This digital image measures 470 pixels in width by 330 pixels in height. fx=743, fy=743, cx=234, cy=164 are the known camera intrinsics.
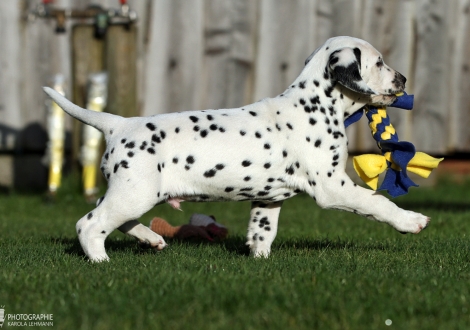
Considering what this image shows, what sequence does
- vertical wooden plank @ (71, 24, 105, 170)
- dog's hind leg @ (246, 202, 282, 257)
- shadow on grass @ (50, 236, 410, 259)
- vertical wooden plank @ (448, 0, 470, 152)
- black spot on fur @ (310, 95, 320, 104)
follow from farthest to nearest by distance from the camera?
vertical wooden plank @ (448, 0, 470, 152)
vertical wooden plank @ (71, 24, 105, 170)
shadow on grass @ (50, 236, 410, 259)
dog's hind leg @ (246, 202, 282, 257)
black spot on fur @ (310, 95, 320, 104)

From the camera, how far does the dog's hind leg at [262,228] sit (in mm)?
5578

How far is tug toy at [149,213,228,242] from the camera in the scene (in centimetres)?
654

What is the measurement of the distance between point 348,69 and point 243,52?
507 cm

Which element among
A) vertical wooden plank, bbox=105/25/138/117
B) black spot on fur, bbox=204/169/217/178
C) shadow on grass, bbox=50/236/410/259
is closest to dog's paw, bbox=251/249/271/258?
shadow on grass, bbox=50/236/410/259

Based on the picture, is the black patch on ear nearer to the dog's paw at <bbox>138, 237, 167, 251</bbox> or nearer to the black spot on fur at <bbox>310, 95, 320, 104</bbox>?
the black spot on fur at <bbox>310, 95, 320, 104</bbox>

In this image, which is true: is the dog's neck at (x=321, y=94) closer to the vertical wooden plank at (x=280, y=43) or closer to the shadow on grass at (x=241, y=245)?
the shadow on grass at (x=241, y=245)

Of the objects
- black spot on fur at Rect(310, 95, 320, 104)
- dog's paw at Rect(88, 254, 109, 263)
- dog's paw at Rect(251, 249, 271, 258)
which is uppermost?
black spot on fur at Rect(310, 95, 320, 104)

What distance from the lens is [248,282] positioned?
4105mm

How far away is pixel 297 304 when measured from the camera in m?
3.68

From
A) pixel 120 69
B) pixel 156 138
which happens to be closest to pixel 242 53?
pixel 120 69

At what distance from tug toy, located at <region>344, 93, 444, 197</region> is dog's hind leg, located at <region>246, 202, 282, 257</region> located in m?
0.72

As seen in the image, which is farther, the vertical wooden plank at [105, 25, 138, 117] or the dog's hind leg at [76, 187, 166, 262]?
the vertical wooden plank at [105, 25, 138, 117]

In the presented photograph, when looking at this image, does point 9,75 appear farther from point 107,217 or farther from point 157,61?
point 107,217

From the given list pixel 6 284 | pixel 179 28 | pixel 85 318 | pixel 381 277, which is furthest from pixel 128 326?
pixel 179 28
